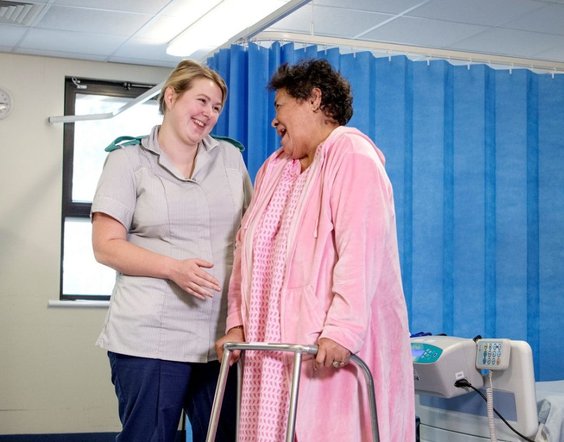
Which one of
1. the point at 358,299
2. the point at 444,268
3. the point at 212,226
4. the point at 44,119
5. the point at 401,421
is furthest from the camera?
the point at 44,119

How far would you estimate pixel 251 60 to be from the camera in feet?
10.1

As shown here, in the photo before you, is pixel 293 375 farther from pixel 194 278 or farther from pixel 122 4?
pixel 122 4

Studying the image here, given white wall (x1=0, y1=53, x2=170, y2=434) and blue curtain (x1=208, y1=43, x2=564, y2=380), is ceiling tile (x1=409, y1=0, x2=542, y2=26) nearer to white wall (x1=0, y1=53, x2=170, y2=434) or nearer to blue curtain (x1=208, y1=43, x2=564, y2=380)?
blue curtain (x1=208, y1=43, x2=564, y2=380)

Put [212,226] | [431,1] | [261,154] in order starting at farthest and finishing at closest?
[431,1] < [261,154] < [212,226]

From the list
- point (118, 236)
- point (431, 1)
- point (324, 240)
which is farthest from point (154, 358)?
point (431, 1)

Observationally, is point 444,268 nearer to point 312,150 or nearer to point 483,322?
point 483,322

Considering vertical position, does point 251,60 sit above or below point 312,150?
above

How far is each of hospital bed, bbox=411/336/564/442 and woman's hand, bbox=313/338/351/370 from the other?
2.67ft

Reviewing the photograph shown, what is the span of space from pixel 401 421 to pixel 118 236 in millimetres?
821

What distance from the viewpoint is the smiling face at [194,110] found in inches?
89.3

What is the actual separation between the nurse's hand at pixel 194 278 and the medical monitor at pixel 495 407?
1.00 meters

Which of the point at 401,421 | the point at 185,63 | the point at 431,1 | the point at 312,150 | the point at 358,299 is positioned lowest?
the point at 401,421

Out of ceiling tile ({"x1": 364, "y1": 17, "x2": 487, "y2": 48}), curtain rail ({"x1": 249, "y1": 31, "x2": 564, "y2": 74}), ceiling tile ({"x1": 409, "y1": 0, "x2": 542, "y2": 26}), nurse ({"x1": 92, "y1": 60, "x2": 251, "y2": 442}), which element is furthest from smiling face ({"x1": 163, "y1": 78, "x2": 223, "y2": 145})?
ceiling tile ({"x1": 364, "y1": 17, "x2": 487, "y2": 48})

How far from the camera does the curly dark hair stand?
7.14ft
